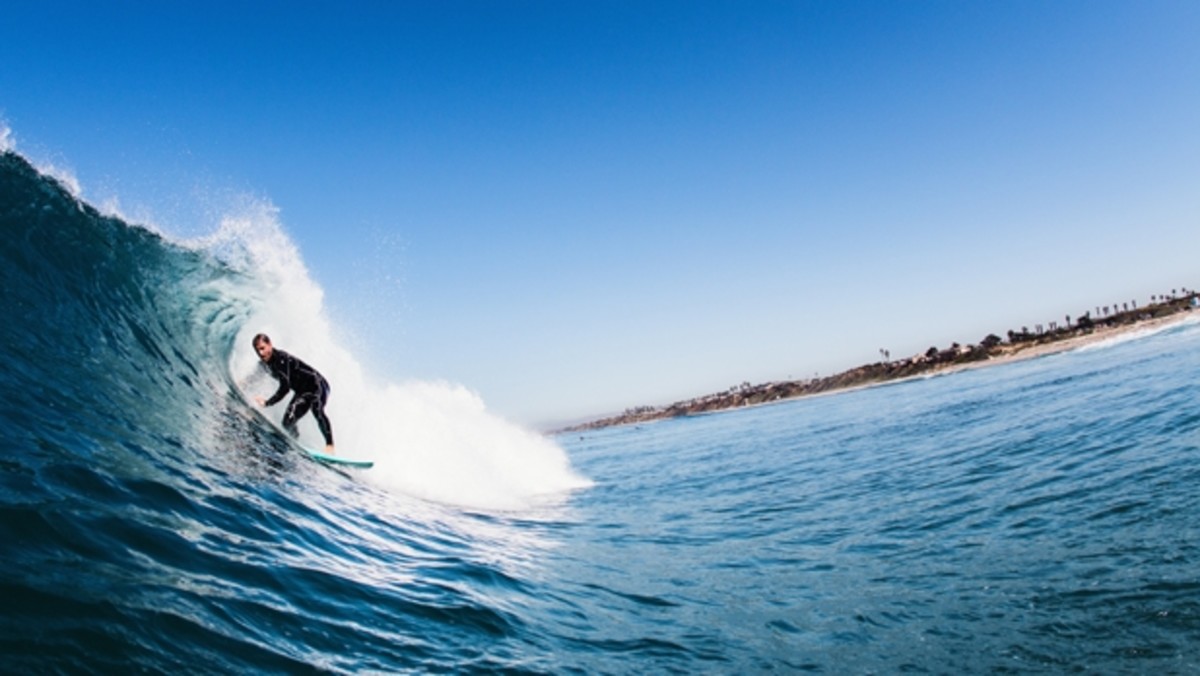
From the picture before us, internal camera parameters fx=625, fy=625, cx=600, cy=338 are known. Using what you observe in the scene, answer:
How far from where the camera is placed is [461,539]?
950cm

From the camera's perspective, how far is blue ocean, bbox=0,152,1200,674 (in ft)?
13.6

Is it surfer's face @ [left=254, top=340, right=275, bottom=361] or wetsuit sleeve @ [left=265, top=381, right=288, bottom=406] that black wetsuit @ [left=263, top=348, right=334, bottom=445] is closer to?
wetsuit sleeve @ [left=265, top=381, right=288, bottom=406]

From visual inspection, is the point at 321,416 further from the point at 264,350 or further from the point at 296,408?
the point at 264,350

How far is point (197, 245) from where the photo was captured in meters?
15.5

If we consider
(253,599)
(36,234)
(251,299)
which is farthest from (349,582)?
(251,299)

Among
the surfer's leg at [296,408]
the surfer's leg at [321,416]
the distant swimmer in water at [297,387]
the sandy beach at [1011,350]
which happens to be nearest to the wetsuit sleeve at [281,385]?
the distant swimmer in water at [297,387]

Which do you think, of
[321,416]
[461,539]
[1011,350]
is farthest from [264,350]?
[1011,350]

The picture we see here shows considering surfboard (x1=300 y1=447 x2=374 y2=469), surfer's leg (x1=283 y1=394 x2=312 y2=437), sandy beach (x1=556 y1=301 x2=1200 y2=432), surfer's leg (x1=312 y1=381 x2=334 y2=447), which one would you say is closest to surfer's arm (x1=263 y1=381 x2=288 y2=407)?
surfer's leg (x1=283 y1=394 x2=312 y2=437)

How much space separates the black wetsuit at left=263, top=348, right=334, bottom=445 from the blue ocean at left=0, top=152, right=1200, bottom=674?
59cm

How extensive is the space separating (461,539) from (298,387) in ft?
17.7

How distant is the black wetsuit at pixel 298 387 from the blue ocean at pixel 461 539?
1.94 feet

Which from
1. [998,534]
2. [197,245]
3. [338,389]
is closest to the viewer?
[998,534]

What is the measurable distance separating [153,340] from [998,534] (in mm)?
14177

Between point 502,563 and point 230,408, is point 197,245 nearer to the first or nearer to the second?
point 230,408
